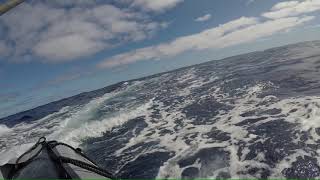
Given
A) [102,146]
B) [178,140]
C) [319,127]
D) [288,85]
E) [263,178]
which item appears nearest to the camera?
[263,178]

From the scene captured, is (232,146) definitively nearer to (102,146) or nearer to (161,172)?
(161,172)

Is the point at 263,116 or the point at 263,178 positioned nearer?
the point at 263,178

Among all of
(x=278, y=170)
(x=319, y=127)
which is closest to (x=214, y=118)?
(x=319, y=127)

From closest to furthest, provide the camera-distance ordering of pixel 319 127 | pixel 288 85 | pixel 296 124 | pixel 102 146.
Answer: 1. pixel 319 127
2. pixel 296 124
3. pixel 102 146
4. pixel 288 85

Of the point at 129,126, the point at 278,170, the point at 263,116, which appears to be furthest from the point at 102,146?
the point at 278,170

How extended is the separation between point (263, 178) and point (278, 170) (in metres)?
0.64

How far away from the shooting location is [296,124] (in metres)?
11.4

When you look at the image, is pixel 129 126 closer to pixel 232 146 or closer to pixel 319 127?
pixel 232 146

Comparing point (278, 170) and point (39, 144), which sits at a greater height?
point (39, 144)

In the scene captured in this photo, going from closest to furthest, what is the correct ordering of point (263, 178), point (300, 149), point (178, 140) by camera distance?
point (263, 178), point (300, 149), point (178, 140)

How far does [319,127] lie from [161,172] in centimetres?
565

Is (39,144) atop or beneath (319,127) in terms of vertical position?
atop

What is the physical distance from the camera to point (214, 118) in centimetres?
1526

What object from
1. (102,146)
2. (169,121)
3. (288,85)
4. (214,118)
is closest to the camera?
(102,146)
